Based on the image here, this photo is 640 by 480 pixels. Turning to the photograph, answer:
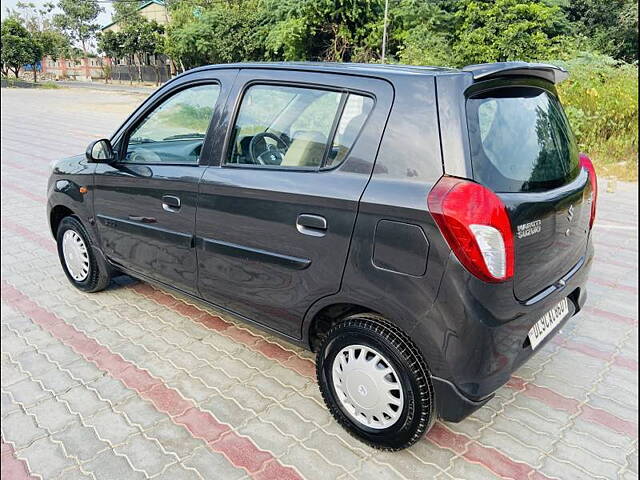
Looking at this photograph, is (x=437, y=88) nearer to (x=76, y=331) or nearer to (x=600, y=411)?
(x=600, y=411)

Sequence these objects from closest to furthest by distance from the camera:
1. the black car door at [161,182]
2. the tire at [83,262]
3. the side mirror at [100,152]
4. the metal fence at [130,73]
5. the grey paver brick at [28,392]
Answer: the grey paver brick at [28,392] < the black car door at [161,182] < the side mirror at [100,152] < the tire at [83,262] < the metal fence at [130,73]

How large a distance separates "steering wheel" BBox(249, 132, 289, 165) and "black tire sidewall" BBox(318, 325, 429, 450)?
965 millimetres

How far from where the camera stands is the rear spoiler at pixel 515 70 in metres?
2.11

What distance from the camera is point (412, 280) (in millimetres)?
2018

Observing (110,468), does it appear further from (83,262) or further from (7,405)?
(83,262)

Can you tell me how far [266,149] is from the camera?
107 inches

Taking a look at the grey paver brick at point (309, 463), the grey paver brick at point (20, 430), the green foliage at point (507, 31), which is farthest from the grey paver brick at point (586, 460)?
the green foliage at point (507, 31)

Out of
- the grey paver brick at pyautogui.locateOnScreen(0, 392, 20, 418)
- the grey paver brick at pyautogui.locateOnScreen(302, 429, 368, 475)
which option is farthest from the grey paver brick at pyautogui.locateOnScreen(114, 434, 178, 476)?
the grey paver brick at pyautogui.locateOnScreen(0, 392, 20, 418)

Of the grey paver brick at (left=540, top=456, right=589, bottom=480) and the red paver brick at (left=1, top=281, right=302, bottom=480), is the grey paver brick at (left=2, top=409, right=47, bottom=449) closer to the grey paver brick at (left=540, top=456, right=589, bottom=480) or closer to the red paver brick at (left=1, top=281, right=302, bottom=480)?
the red paver brick at (left=1, top=281, right=302, bottom=480)

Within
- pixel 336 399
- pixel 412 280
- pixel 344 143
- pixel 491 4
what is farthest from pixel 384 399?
pixel 491 4

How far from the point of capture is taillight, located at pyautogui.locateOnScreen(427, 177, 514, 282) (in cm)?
190

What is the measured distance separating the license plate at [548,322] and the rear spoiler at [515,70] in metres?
1.09

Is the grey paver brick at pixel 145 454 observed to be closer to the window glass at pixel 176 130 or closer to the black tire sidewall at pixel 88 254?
the window glass at pixel 176 130

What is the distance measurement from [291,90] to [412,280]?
122cm
